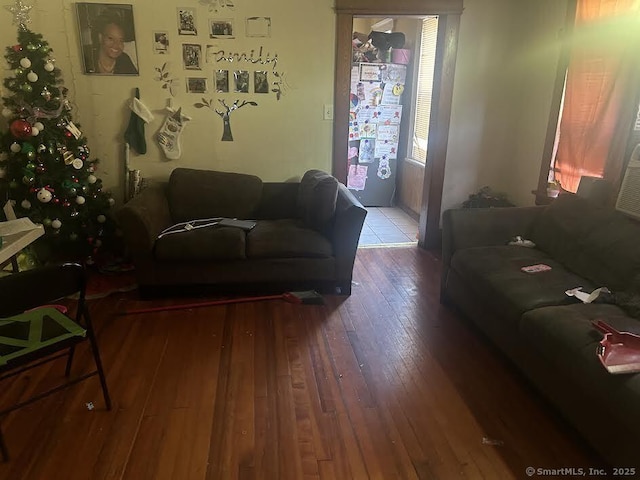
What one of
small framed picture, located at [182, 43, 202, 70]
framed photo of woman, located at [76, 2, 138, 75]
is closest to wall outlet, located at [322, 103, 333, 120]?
small framed picture, located at [182, 43, 202, 70]

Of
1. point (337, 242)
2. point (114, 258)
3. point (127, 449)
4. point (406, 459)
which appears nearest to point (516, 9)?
point (337, 242)

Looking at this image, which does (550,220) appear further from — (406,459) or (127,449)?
(127,449)

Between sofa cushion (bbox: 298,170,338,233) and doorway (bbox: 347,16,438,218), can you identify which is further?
doorway (bbox: 347,16,438,218)

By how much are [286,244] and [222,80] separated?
150 centimetres

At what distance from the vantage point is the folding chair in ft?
5.55

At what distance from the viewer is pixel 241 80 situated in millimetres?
3670

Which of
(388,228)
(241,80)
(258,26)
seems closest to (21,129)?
(241,80)

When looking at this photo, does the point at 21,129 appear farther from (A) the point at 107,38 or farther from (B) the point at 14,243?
(B) the point at 14,243

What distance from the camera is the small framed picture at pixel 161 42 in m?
3.48

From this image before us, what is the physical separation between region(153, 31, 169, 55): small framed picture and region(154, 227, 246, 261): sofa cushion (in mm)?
1496

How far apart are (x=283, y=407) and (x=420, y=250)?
2531 millimetres

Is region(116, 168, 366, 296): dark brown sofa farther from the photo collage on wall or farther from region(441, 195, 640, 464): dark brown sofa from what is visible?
the photo collage on wall

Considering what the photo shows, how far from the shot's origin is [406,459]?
185cm

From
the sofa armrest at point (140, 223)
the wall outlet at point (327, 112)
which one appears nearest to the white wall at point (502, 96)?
the wall outlet at point (327, 112)
